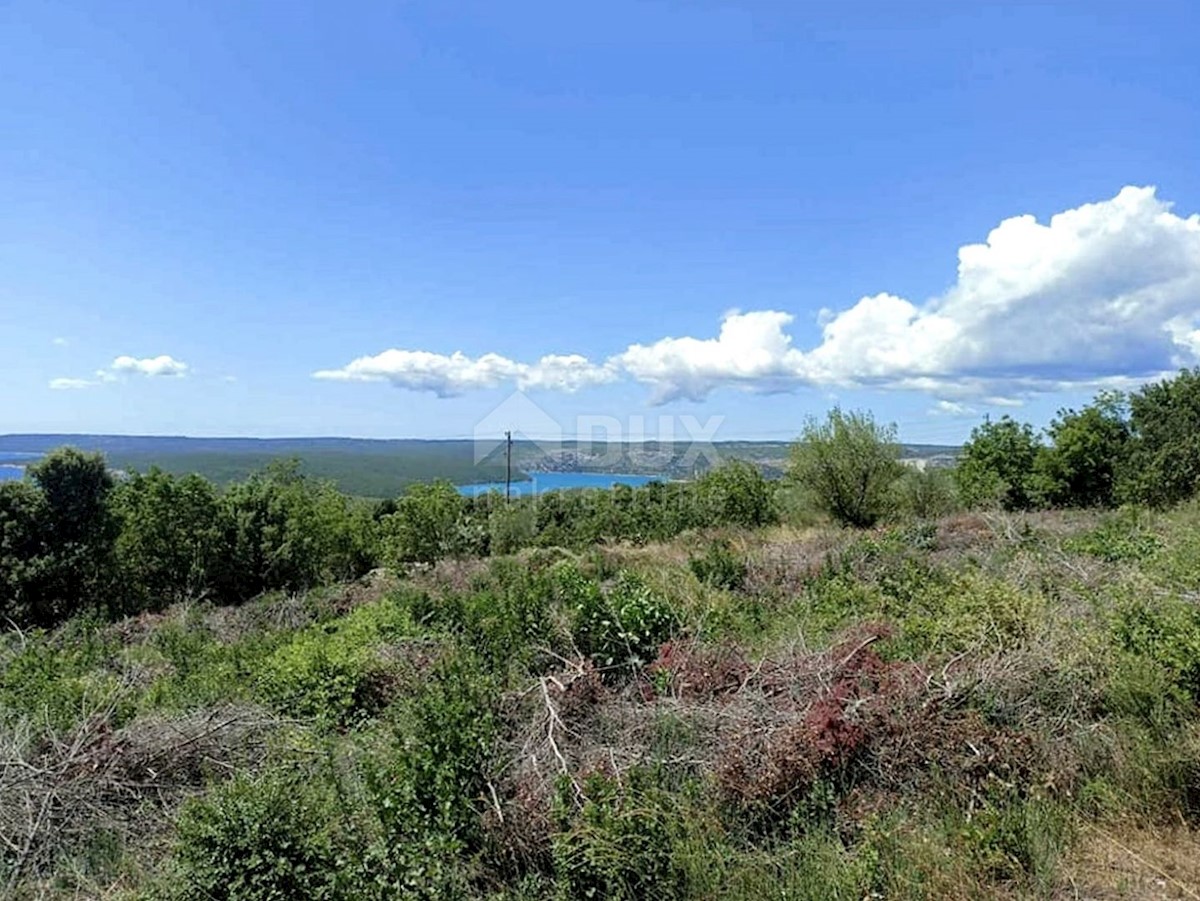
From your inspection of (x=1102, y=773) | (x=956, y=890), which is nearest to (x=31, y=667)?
(x=956, y=890)

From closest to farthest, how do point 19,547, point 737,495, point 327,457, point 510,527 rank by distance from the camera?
point 19,547
point 510,527
point 737,495
point 327,457

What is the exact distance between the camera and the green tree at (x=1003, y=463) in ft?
85.7

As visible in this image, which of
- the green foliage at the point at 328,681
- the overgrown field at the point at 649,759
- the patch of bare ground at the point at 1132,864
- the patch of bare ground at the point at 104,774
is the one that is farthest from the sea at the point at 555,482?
the patch of bare ground at the point at 1132,864

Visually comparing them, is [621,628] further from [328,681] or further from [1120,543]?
[1120,543]

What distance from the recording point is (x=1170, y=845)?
2.75m

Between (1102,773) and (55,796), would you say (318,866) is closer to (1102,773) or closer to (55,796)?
(55,796)

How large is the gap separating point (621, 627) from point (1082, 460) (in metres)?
28.5

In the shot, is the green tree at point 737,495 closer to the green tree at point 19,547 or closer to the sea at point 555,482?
the sea at point 555,482

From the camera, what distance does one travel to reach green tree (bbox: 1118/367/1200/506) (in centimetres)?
2397

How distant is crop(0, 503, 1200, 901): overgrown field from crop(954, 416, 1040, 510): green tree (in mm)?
23057

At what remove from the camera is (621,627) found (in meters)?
4.93

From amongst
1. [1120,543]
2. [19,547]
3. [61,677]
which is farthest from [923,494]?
[19,547]

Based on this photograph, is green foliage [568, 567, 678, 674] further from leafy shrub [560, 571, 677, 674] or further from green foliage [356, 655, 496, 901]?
green foliage [356, 655, 496, 901]

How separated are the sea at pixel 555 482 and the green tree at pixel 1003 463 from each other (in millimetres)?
12547
